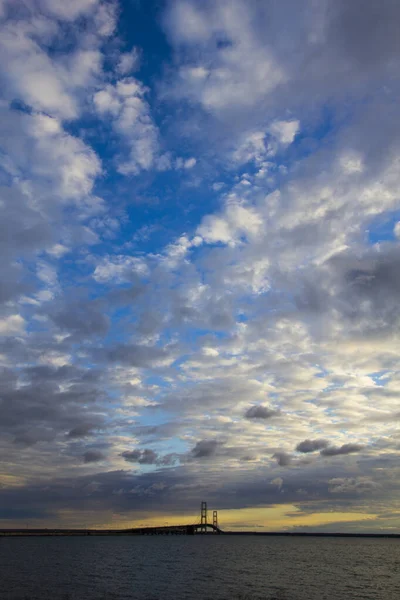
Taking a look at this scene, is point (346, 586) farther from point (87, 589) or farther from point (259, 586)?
point (87, 589)

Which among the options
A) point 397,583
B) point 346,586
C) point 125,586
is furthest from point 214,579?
point 397,583

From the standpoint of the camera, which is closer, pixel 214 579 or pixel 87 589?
pixel 87 589

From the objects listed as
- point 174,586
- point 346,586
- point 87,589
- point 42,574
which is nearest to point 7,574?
point 42,574

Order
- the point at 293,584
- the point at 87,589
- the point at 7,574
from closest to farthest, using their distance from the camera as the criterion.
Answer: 1. the point at 87,589
2. the point at 293,584
3. the point at 7,574

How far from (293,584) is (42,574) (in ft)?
167

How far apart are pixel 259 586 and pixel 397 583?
31717 mm

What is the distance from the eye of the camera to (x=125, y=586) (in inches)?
3150

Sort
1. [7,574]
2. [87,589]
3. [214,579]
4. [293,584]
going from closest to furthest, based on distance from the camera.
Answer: [87,589], [293,584], [214,579], [7,574]

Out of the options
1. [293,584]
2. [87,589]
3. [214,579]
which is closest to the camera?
[87,589]

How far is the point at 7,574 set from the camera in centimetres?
9738

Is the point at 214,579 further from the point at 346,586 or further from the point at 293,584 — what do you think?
the point at 346,586

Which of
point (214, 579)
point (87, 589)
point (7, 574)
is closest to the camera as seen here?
point (87, 589)

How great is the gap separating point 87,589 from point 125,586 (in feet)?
23.0

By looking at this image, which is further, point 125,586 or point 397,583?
point 397,583
